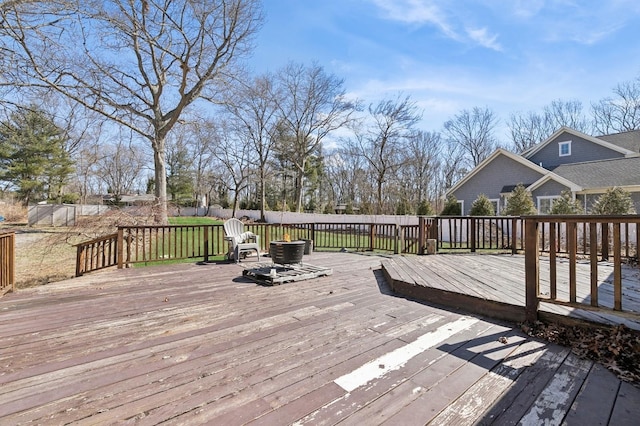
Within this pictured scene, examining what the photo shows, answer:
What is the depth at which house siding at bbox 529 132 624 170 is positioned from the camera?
48.8 ft

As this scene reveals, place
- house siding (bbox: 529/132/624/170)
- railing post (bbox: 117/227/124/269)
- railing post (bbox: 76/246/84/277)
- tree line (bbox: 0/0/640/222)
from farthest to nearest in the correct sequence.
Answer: house siding (bbox: 529/132/624/170) < tree line (bbox: 0/0/640/222) < railing post (bbox: 117/227/124/269) < railing post (bbox: 76/246/84/277)

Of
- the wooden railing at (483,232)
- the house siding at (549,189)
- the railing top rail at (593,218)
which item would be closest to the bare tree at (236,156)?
the house siding at (549,189)

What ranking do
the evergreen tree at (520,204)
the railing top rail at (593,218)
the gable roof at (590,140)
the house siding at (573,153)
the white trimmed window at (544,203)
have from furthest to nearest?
the house siding at (573,153)
the gable roof at (590,140)
the white trimmed window at (544,203)
the evergreen tree at (520,204)
the railing top rail at (593,218)

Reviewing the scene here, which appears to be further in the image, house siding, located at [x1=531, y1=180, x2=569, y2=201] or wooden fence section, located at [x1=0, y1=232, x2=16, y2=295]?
house siding, located at [x1=531, y1=180, x2=569, y2=201]

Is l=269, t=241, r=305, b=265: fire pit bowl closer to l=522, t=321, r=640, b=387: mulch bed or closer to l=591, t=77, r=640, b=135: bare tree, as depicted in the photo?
l=522, t=321, r=640, b=387: mulch bed

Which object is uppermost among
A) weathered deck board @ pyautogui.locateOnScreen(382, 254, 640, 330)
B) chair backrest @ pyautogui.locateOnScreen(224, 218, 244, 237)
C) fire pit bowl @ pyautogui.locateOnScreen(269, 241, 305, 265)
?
chair backrest @ pyautogui.locateOnScreen(224, 218, 244, 237)

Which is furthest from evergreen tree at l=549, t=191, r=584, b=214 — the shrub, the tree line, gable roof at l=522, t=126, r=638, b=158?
gable roof at l=522, t=126, r=638, b=158

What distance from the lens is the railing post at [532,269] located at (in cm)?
278

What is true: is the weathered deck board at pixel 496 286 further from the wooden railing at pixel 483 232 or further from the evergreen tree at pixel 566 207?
the evergreen tree at pixel 566 207

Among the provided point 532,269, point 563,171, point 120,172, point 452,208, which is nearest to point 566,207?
point 563,171

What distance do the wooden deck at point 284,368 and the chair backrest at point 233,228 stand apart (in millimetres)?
2797

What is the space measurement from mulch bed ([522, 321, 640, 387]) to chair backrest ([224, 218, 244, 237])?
5.23 metres

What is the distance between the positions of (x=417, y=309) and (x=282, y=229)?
18.2ft

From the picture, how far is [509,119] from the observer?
86.8 feet
